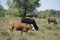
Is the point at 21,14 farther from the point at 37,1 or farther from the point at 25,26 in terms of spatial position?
the point at 25,26

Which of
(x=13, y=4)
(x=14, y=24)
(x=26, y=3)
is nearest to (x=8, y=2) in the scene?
(x=13, y=4)

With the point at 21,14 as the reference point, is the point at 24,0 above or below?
above

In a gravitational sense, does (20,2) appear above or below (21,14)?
above

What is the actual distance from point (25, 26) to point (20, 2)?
139ft

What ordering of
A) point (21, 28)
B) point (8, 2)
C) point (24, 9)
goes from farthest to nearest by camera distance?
1. point (8, 2)
2. point (24, 9)
3. point (21, 28)

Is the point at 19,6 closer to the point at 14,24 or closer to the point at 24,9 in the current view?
the point at 24,9

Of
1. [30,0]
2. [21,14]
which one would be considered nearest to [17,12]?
[21,14]

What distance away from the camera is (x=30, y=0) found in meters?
59.3

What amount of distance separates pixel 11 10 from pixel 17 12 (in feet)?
8.32

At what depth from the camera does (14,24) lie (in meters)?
17.1

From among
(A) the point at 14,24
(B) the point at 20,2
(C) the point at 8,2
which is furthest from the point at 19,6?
(A) the point at 14,24

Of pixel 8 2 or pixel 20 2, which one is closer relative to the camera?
pixel 20 2

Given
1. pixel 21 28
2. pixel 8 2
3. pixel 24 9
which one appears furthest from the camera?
pixel 8 2

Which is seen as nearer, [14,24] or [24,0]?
[14,24]
